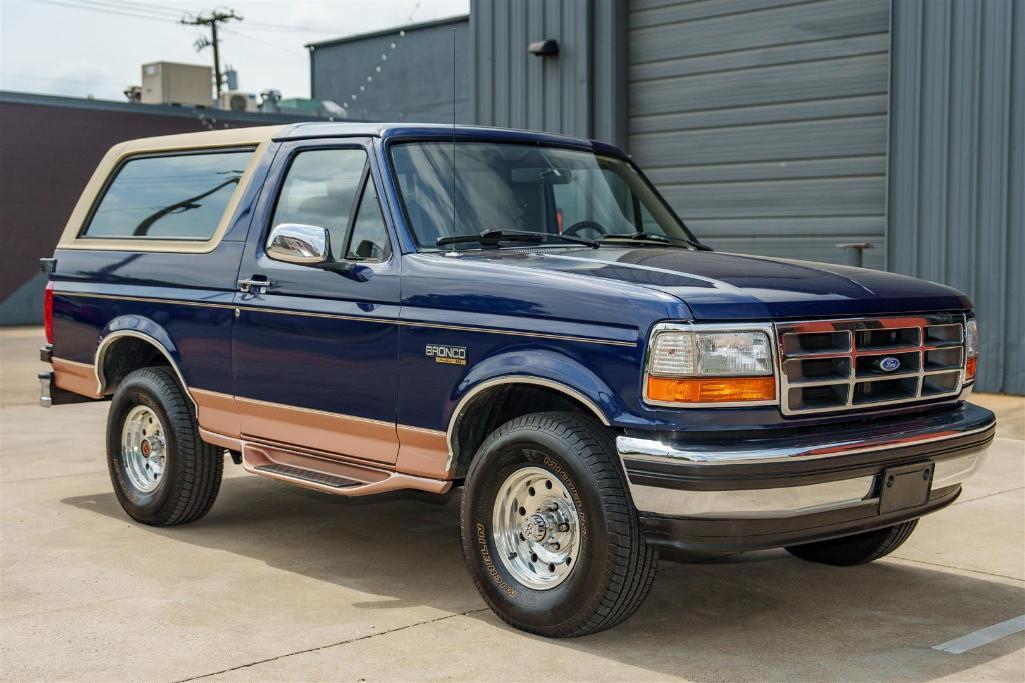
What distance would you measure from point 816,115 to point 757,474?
850cm

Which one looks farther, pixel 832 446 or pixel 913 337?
pixel 913 337

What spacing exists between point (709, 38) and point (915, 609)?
8809 mm

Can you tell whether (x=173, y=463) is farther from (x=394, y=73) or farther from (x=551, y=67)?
(x=394, y=73)

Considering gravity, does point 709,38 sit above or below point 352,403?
above

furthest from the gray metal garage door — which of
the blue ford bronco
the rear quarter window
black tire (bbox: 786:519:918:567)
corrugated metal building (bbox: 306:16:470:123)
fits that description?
corrugated metal building (bbox: 306:16:470:123)

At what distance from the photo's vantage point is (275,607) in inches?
200

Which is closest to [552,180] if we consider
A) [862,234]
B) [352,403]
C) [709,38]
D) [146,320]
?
[352,403]

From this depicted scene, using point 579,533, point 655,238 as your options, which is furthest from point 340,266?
point 579,533

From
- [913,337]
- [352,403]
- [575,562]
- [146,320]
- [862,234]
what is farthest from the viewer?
[862,234]

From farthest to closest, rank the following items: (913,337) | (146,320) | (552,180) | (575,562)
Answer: (146,320), (552,180), (913,337), (575,562)

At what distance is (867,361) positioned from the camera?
4.72 meters

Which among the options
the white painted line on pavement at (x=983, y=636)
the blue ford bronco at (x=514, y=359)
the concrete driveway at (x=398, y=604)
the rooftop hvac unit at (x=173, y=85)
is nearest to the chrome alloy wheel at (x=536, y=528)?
the blue ford bronco at (x=514, y=359)

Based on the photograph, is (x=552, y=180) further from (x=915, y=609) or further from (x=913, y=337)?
(x=915, y=609)

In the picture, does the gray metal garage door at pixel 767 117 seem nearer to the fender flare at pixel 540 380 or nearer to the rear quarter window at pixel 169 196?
the rear quarter window at pixel 169 196
